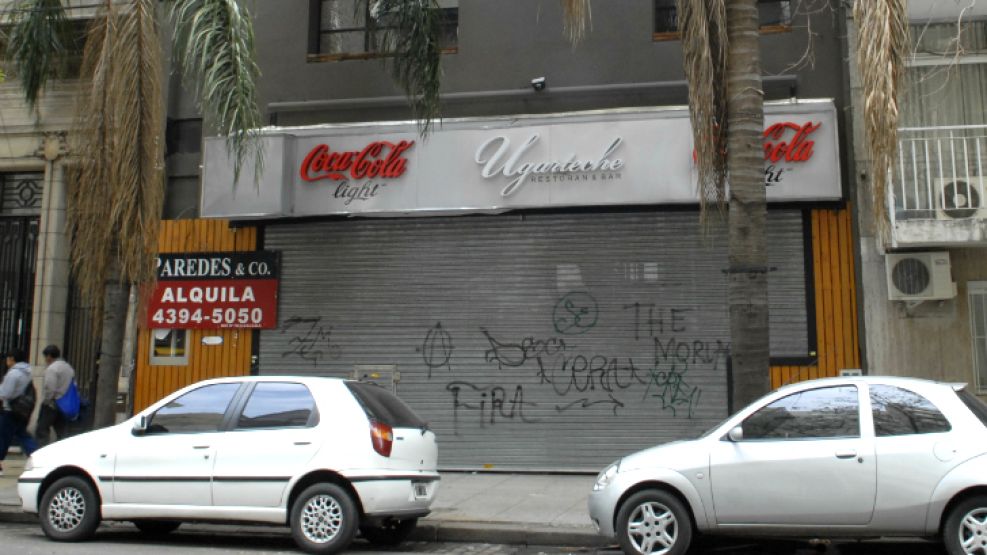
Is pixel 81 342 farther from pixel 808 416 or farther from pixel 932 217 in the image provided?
pixel 932 217

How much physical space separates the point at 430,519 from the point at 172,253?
679cm

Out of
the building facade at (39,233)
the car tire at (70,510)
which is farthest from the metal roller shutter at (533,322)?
the car tire at (70,510)

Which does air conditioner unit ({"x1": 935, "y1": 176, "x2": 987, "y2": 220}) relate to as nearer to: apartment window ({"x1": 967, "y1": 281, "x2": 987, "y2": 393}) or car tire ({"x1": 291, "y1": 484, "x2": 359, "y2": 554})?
apartment window ({"x1": 967, "y1": 281, "x2": 987, "y2": 393})

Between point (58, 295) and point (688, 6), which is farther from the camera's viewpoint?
point (58, 295)

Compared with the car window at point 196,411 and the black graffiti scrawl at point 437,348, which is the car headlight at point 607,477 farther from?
the black graffiti scrawl at point 437,348

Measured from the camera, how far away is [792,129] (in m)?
12.0

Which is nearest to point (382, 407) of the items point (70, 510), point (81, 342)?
point (70, 510)

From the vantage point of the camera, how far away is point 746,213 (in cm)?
862

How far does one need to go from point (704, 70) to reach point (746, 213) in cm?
142

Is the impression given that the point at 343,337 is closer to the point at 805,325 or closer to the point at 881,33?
the point at 805,325

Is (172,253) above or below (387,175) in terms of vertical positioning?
below

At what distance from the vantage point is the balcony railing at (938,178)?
444 inches

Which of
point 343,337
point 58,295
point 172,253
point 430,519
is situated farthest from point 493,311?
point 58,295

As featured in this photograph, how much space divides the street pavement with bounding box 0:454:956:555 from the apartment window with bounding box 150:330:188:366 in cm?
335
